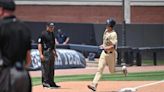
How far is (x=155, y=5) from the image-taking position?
43.0 m

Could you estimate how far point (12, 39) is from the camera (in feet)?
22.5

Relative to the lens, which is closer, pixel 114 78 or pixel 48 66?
pixel 48 66

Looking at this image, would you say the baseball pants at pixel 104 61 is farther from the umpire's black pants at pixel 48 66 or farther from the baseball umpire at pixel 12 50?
the baseball umpire at pixel 12 50

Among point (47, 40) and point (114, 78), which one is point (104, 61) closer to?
point (47, 40)

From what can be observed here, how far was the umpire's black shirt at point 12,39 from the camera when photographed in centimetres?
687

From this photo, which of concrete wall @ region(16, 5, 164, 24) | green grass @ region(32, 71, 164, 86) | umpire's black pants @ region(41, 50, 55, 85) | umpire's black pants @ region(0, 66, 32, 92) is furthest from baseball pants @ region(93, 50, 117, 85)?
concrete wall @ region(16, 5, 164, 24)

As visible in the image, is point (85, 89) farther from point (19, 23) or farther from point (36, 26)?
point (36, 26)

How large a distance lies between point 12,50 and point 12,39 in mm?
135

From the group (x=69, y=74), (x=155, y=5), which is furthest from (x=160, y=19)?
(x=69, y=74)

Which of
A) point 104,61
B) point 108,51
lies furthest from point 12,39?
point 108,51

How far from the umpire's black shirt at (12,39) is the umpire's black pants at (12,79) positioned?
11 centimetres

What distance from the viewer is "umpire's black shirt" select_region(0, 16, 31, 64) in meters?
6.87

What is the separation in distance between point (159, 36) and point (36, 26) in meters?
8.32

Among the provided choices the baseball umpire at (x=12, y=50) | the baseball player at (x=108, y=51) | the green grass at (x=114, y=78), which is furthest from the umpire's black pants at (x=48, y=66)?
the baseball umpire at (x=12, y=50)
